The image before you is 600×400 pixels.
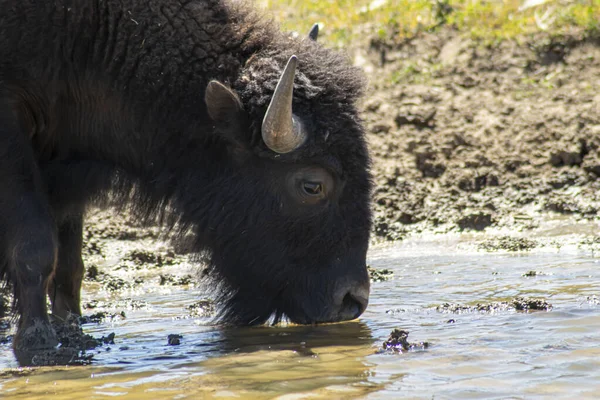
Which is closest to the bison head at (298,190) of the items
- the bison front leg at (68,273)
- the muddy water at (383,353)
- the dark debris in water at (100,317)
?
the muddy water at (383,353)

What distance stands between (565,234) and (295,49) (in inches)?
139

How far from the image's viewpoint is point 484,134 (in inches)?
405

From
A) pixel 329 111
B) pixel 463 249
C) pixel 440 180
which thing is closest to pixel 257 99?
pixel 329 111

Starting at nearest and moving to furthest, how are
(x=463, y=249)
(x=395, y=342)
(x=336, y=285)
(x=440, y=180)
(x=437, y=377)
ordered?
(x=437, y=377) → (x=395, y=342) → (x=336, y=285) → (x=463, y=249) → (x=440, y=180)

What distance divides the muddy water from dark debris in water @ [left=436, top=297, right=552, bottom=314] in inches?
1.0

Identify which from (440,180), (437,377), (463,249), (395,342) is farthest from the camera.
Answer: (440,180)

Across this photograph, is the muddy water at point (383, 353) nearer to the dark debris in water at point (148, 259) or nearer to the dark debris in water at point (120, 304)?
the dark debris in water at point (120, 304)

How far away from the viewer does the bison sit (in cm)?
600

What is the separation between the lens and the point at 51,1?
20.2 ft

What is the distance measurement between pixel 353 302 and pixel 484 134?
15.2 feet

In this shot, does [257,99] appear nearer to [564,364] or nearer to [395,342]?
[395,342]

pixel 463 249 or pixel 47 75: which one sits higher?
pixel 47 75

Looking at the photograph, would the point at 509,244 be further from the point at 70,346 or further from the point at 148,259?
the point at 70,346

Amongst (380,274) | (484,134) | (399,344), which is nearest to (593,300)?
A: (399,344)
